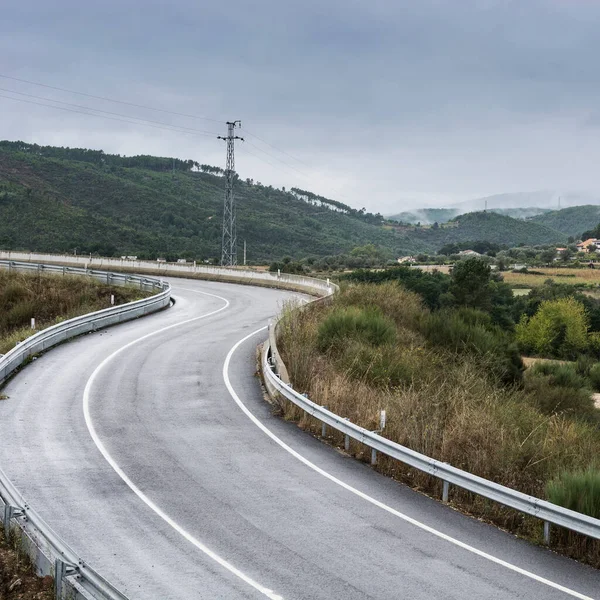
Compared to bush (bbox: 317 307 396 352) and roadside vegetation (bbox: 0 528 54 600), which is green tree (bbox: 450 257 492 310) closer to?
bush (bbox: 317 307 396 352)

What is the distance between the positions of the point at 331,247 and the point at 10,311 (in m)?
146

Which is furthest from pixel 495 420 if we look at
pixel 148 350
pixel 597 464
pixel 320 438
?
pixel 148 350

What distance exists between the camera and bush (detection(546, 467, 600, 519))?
8.94 metres

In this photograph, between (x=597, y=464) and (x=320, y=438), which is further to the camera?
(x=320, y=438)

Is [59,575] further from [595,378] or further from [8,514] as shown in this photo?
[595,378]

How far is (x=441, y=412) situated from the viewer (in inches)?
502

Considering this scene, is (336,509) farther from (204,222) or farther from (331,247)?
(331,247)

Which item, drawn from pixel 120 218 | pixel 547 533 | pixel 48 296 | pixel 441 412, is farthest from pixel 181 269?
pixel 120 218

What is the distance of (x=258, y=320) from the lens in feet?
94.8

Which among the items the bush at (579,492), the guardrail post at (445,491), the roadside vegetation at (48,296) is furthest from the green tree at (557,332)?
the bush at (579,492)

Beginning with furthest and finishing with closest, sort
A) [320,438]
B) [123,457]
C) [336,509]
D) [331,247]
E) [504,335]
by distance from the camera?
[331,247] < [504,335] < [320,438] < [123,457] < [336,509]

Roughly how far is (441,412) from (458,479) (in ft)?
9.25

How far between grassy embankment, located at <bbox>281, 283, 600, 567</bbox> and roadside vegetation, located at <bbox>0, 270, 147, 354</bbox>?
14259mm

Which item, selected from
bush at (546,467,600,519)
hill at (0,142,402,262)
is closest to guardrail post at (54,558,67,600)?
bush at (546,467,600,519)
